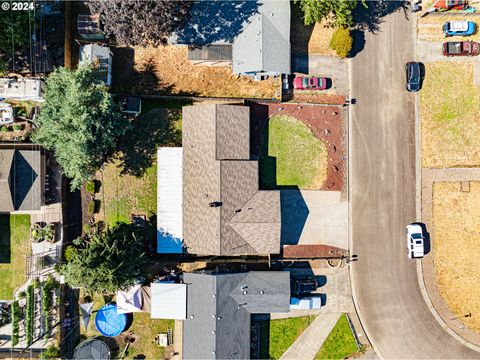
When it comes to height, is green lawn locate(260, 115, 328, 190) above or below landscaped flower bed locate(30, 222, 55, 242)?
above

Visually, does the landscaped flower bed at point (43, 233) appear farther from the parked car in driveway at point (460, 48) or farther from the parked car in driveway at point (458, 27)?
the parked car in driveway at point (458, 27)

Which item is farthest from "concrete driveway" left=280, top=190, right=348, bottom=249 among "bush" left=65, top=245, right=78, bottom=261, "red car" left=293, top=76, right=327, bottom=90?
"bush" left=65, top=245, right=78, bottom=261

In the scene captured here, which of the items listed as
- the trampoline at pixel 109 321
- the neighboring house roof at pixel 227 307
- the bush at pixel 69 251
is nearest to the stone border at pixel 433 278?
the neighboring house roof at pixel 227 307

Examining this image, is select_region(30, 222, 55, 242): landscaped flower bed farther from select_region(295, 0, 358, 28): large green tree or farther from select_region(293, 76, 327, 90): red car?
select_region(295, 0, 358, 28): large green tree

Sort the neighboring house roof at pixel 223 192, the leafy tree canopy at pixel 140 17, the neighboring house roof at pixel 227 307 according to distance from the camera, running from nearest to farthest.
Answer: the leafy tree canopy at pixel 140 17, the neighboring house roof at pixel 227 307, the neighboring house roof at pixel 223 192

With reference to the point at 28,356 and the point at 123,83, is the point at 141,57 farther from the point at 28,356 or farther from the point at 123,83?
the point at 28,356

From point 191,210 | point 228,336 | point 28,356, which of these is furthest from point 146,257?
point 28,356
